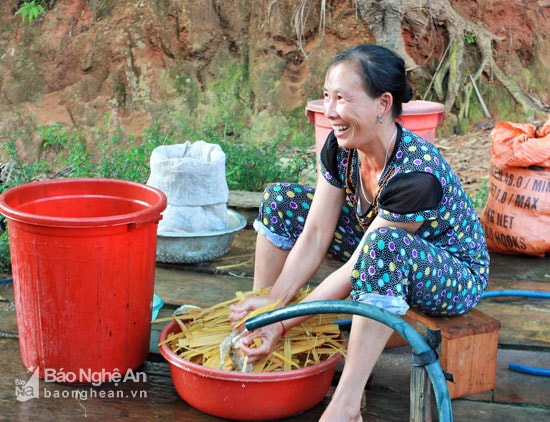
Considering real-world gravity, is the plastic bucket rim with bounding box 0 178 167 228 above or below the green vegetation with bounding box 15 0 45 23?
below

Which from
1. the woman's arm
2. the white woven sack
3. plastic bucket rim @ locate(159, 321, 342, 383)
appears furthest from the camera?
the white woven sack

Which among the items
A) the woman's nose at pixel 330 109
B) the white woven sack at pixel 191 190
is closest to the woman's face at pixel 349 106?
the woman's nose at pixel 330 109

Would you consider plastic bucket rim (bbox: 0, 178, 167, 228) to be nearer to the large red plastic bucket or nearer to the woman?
the large red plastic bucket

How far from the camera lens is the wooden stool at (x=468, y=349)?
235 centimetres

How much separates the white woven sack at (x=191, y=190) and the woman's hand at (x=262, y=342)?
1.20m

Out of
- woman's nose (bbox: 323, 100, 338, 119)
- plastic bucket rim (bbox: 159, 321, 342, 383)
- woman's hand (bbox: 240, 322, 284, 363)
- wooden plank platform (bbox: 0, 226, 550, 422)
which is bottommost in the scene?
wooden plank platform (bbox: 0, 226, 550, 422)

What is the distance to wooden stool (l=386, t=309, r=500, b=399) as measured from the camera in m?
2.35

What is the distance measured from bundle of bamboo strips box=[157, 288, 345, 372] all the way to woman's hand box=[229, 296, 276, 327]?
33mm

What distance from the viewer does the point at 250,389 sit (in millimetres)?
2154

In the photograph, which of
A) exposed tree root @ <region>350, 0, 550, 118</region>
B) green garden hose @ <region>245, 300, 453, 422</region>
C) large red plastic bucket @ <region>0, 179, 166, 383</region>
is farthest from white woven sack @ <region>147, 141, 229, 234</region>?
exposed tree root @ <region>350, 0, 550, 118</region>

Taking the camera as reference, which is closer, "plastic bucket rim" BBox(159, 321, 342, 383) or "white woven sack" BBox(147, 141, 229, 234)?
"plastic bucket rim" BBox(159, 321, 342, 383)

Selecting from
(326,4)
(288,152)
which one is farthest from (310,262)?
(326,4)

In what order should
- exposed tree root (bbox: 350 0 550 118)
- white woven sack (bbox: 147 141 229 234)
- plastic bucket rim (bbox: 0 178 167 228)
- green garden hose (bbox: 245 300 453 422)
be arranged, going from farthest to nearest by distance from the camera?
exposed tree root (bbox: 350 0 550 118)
white woven sack (bbox: 147 141 229 234)
plastic bucket rim (bbox: 0 178 167 228)
green garden hose (bbox: 245 300 453 422)

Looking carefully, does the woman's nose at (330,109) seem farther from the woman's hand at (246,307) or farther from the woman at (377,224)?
the woman's hand at (246,307)
